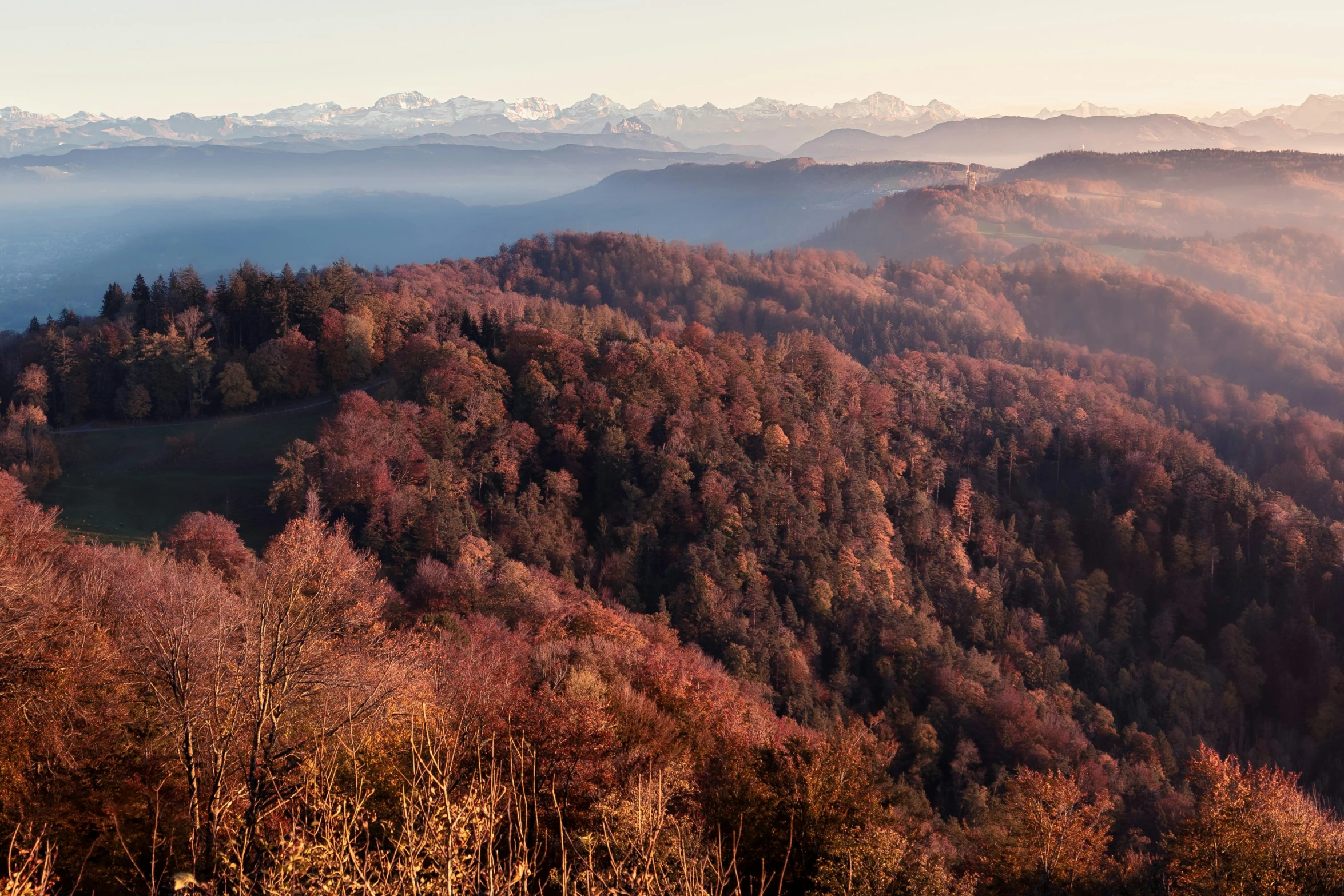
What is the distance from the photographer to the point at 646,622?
56875 millimetres

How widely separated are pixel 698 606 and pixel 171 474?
128 ft

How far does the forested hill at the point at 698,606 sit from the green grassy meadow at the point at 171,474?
2596mm

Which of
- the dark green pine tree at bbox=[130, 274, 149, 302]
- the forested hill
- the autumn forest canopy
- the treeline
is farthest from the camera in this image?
the dark green pine tree at bbox=[130, 274, 149, 302]

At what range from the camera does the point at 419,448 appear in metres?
63.5

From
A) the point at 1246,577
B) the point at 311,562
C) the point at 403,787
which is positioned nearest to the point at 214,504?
the point at 311,562

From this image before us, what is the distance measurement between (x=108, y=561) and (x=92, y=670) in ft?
54.0

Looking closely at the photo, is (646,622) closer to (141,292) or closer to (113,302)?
(141,292)

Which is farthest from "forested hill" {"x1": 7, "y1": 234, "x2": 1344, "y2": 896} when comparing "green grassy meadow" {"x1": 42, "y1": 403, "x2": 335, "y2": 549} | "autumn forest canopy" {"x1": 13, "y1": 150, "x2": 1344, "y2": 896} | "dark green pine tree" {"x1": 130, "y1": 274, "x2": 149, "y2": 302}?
"green grassy meadow" {"x1": 42, "y1": 403, "x2": 335, "y2": 549}

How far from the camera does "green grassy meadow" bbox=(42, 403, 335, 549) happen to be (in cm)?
5516

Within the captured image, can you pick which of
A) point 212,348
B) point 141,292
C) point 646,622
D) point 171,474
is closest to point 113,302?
point 141,292

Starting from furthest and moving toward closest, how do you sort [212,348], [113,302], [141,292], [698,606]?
1. [113,302]
2. [141,292]
3. [212,348]
4. [698,606]

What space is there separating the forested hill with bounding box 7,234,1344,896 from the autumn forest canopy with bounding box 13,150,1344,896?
0.26 meters

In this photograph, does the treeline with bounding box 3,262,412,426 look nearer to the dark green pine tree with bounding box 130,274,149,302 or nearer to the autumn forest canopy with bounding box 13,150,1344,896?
the dark green pine tree with bounding box 130,274,149,302

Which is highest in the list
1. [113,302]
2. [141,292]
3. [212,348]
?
[141,292]
